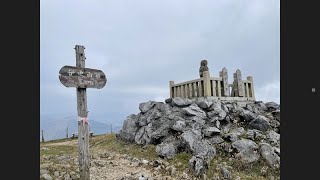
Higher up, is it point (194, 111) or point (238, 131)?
point (194, 111)

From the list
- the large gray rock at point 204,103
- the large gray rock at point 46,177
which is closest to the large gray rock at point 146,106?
the large gray rock at point 204,103

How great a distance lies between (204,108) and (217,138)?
9.69 feet

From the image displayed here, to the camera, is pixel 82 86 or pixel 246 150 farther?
pixel 246 150

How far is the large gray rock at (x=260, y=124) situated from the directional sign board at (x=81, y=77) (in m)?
9.97

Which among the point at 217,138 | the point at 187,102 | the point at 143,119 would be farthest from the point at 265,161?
the point at 143,119

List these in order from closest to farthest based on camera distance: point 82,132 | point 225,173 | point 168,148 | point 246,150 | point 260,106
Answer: point 82,132, point 225,173, point 246,150, point 168,148, point 260,106

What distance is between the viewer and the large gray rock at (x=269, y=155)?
42.8ft

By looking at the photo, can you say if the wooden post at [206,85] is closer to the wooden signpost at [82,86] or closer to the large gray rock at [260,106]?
the large gray rock at [260,106]

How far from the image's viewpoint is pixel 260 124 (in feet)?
55.1

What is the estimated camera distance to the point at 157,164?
12.6 metres

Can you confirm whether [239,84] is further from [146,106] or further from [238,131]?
[146,106]

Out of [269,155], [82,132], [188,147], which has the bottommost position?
[269,155]

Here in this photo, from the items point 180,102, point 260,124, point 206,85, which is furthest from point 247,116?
point 180,102

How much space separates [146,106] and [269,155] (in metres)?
8.24
